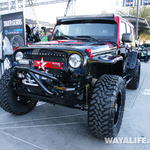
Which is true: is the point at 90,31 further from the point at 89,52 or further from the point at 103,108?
the point at 103,108

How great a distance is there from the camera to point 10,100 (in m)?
2.90

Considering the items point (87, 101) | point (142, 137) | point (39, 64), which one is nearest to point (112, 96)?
point (87, 101)

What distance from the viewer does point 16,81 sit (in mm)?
2551

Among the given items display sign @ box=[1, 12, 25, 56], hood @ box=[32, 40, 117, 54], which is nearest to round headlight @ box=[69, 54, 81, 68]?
hood @ box=[32, 40, 117, 54]

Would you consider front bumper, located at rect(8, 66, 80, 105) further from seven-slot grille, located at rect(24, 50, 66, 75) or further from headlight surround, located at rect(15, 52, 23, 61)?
headlight surround, located at rect(15, 52, 23, 61)

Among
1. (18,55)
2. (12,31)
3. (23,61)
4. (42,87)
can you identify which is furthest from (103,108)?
(12,31)

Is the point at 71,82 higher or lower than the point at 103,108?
higher

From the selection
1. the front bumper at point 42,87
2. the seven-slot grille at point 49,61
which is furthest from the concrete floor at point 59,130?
the seven-slot grille at point 49,61

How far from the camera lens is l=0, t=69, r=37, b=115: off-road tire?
283cm

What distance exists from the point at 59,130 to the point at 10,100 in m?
1.01

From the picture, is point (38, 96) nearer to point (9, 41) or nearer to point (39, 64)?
point (39, 64)

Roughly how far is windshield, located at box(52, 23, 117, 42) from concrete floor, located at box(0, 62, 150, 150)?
5.36ft

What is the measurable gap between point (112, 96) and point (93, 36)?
1.64 metres

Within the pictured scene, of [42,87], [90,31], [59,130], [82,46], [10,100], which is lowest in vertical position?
[59,130]
